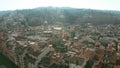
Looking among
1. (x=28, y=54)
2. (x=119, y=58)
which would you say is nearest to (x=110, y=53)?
(x=119, y=58)

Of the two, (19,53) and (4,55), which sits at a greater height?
(19,53)

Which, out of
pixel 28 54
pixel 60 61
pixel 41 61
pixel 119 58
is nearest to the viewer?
pixel 119 58

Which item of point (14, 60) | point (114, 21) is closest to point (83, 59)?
point (14, 60)

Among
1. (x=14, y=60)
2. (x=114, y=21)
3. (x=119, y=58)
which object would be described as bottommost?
(x=114, y=21)

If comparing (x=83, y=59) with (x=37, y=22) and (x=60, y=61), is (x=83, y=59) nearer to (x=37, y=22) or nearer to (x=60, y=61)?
(x=60, y=61)

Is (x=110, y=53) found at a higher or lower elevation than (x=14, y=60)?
higher

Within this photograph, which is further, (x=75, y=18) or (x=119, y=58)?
(x=75, y=18)

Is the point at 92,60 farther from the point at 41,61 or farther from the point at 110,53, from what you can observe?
the point at 41,61

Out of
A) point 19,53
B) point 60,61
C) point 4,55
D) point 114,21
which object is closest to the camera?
point 60,61

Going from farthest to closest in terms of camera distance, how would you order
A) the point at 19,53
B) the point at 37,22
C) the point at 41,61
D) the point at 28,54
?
the point at 37,22 < the point at 19,53 < the point at 28,54 < the point at 41,61
